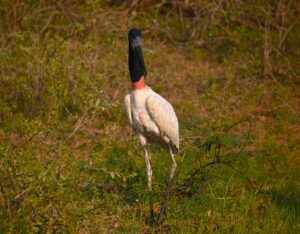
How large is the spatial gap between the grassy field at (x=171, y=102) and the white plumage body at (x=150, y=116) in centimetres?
25

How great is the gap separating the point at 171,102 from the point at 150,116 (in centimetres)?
307

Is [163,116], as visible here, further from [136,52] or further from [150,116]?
[136,52]

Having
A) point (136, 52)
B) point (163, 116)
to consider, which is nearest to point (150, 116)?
point (163, 116)

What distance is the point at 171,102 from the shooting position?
8250 millimetres

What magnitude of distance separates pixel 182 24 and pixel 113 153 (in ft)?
13.0

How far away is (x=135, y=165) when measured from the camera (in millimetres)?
6289

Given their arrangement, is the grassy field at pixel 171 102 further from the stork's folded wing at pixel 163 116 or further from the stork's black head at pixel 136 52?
the stork's black head at pixel 136 52

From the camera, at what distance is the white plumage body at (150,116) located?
5.13 metres

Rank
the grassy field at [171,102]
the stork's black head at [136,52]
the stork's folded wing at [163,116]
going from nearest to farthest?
the grassy field at [171,102], the stork's folded wing at [163,116], the stork's black head at [136,52]

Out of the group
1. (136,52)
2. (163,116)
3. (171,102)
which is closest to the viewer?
(163,116)

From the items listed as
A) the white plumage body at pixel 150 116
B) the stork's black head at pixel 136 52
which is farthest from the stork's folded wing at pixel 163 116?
the stork's black head at pixel 136 52

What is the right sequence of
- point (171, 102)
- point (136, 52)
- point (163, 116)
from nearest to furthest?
1. point (163, 116)
2. point (136, 52)
3. point (171, 102)

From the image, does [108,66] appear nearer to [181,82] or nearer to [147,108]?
[181,82]

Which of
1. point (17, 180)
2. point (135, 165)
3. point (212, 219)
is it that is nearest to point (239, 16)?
point (135, 165)
